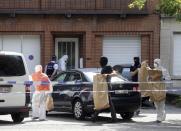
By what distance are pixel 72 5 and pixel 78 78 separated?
10.8m

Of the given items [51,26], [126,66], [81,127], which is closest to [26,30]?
[51,26]

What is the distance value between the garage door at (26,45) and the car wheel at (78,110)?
11.0 meters

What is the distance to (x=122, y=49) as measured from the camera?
1211 inches

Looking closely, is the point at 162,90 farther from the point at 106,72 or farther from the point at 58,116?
the point at 58,116

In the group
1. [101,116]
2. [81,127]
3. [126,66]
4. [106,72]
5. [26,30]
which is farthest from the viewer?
[26,30]

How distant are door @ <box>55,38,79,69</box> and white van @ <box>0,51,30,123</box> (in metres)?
13.0

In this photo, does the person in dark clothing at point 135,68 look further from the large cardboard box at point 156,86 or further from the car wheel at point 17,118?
the car wheel at point 17,118

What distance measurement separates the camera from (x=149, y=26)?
3031cm

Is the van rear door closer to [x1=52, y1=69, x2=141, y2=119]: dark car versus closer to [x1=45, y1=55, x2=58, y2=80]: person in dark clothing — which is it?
[x1=52, y1=69, x2=141, y2=119]: dark car

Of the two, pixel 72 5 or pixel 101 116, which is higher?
pixel 72 5

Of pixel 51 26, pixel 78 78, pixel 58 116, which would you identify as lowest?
pixel 58 116

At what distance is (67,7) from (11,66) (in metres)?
12.4

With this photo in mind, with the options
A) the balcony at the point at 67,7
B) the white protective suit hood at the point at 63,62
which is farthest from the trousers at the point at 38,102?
the balcony at the point at 67,7

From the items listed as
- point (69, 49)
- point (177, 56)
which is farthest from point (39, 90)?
point (177, 56)
